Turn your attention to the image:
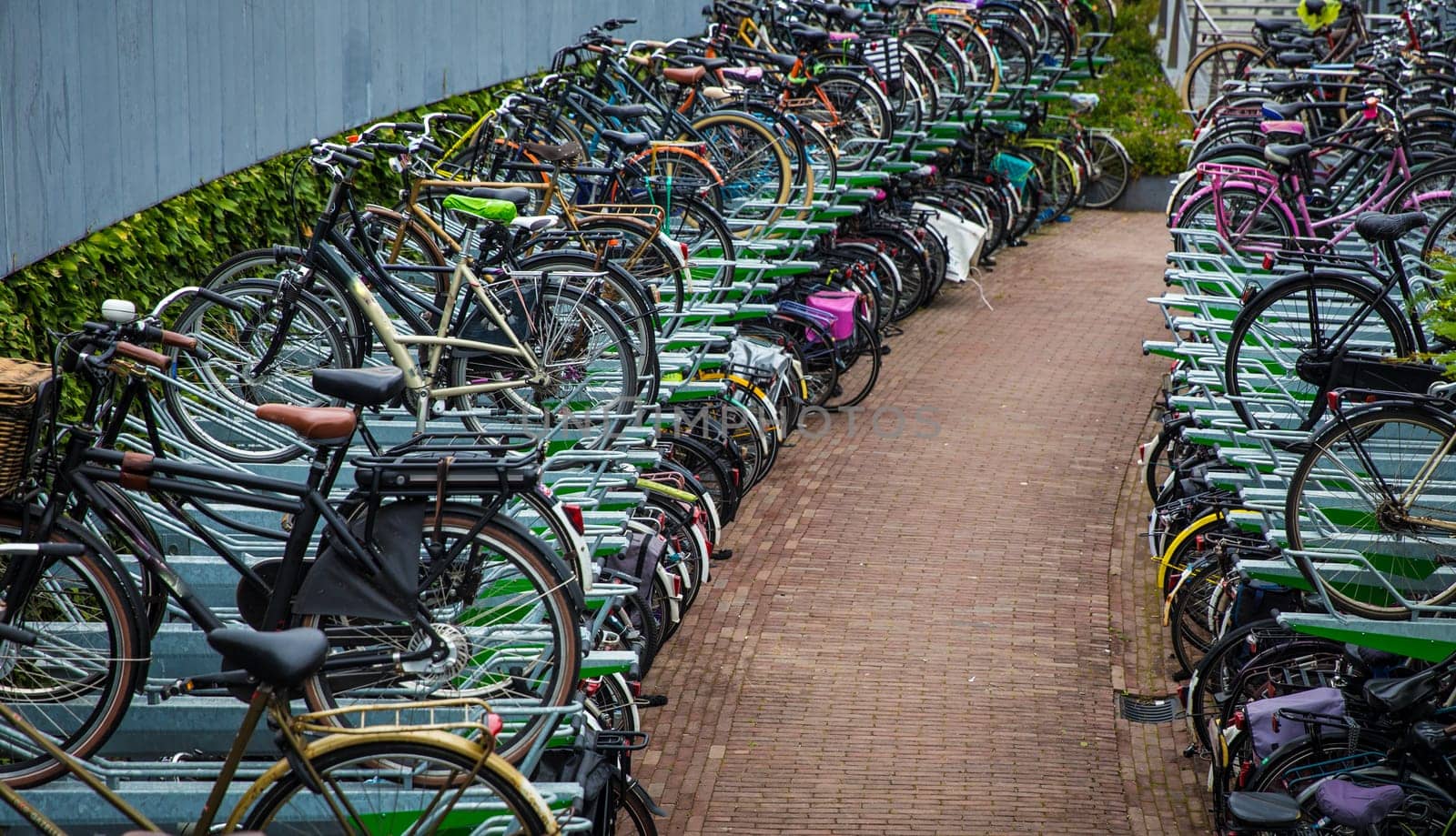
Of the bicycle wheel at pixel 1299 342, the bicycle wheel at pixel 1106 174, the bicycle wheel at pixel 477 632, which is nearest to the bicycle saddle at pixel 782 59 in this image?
the bicycle wheel at pixel 1299 342

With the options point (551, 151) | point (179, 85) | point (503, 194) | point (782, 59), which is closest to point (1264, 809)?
point (503, 194)

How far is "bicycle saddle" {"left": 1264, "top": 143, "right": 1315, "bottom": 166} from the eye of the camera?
1102cm

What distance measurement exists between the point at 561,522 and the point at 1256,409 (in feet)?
16.0

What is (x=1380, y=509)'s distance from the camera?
706 centimetres

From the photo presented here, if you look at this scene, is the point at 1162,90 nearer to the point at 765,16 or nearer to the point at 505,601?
the point at 765,16

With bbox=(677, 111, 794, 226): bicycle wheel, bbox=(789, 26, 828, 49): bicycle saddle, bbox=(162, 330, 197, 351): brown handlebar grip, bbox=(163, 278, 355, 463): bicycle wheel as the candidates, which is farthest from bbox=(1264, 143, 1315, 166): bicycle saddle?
bbox=(162, 330, 197, 351): brown handlebar grip

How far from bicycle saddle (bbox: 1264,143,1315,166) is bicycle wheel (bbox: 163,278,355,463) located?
6949 mm

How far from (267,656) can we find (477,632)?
3.47ft

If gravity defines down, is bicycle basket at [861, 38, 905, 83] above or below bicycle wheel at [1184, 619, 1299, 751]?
above

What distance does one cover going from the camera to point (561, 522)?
584cm

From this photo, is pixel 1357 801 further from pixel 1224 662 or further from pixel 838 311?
pixel 838 311

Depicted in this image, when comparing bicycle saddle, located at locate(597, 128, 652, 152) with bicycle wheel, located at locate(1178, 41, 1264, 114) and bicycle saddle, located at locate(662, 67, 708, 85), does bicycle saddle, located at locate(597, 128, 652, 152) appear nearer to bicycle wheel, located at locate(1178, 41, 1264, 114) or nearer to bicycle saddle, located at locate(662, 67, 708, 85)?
bicycle saddle, located at locate(662, 67, 708, 85)

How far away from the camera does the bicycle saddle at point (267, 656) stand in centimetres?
411

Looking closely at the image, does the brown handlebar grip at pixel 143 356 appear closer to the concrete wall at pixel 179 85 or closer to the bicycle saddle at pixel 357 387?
the bicycle saddle at pixel 357 387
